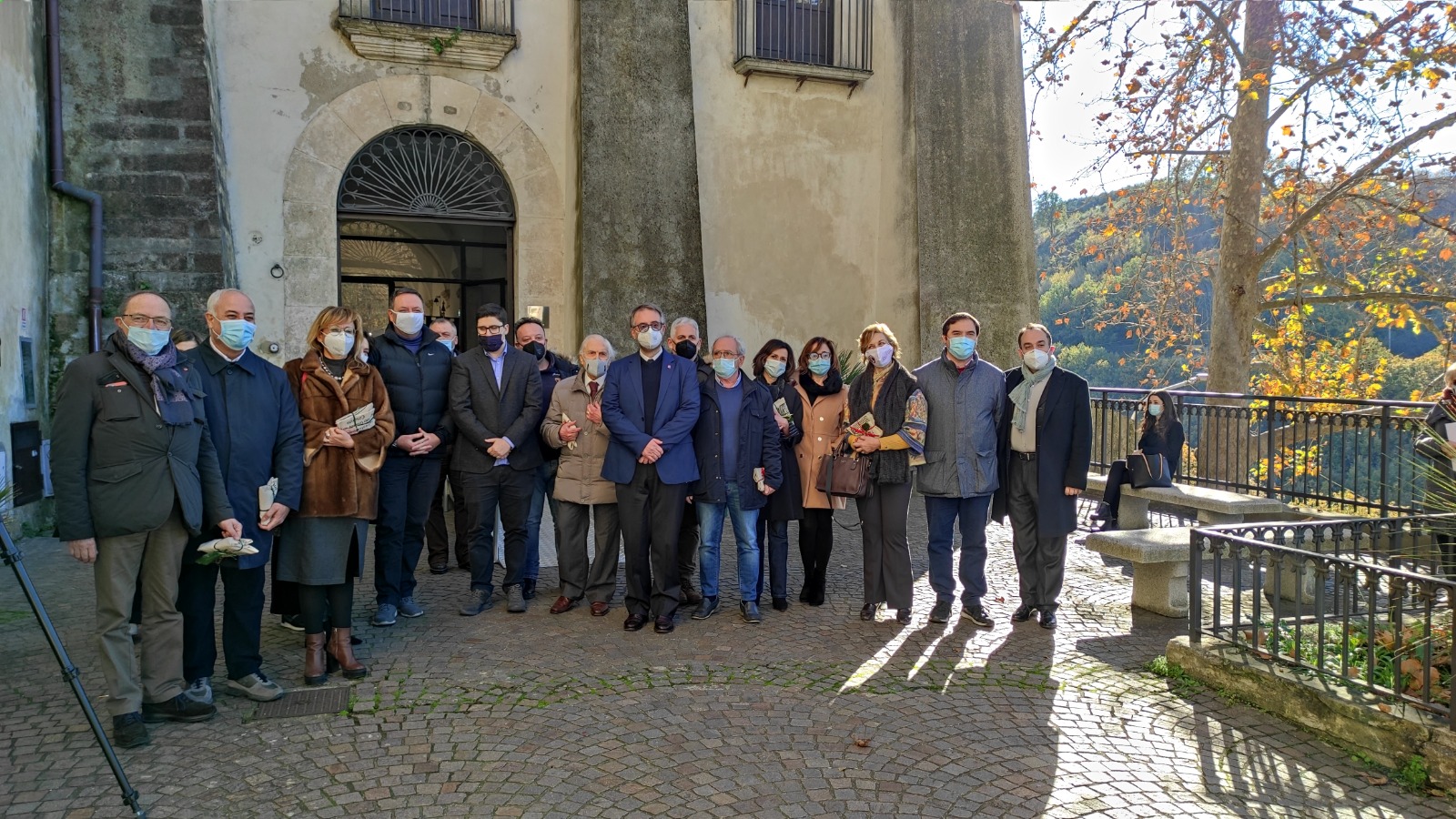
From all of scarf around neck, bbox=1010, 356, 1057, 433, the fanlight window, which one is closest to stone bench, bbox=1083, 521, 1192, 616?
scarf around neck, bbox=1010, 356, 1057, 433

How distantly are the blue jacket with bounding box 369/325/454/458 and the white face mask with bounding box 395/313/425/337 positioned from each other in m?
0.07

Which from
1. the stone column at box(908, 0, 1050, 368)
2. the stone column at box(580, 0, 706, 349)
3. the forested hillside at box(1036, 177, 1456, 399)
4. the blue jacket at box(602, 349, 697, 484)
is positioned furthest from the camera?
the forested hillside at box(1036, 177, 1456, 399)

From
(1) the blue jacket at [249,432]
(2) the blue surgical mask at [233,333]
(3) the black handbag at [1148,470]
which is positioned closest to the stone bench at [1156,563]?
(3) the black handbag at [1148,470]

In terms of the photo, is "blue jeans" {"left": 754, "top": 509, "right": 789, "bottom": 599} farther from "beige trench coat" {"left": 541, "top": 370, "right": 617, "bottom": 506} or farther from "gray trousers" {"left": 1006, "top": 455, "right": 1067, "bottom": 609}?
"gray trousers" {"left": 1006, "top": 455, "right": 1067, "bottom": 609}

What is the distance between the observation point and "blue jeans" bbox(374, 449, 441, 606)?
20.1ft

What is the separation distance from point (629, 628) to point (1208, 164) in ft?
40.8

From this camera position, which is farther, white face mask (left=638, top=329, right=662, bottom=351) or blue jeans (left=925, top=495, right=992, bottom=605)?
blue jeans (left=925, top=495, right=992, bottom=605)

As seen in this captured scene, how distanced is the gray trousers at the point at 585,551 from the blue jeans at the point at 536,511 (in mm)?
134

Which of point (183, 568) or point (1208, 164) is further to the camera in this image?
point (1208, 164)

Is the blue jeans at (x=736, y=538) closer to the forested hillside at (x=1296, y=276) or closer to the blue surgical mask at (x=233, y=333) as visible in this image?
the blue surgical mask at (x=233, y=333)

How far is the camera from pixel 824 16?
12.8 meters

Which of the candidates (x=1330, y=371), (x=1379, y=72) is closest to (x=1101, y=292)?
(x=1330, y=371)

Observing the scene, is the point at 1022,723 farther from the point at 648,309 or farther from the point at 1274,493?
the point at 1274,493

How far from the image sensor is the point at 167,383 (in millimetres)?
4395
